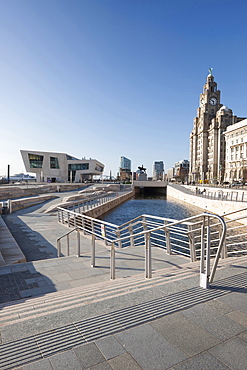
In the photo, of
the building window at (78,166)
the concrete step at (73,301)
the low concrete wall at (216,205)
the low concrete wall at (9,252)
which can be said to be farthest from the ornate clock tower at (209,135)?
the concrete step at (73,301)

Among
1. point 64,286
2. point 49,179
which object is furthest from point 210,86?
point 64,286

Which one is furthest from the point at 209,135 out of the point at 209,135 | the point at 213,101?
the point at 213,101

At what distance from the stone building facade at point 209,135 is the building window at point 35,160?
63.4 m

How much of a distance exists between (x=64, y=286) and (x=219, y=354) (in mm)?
4246

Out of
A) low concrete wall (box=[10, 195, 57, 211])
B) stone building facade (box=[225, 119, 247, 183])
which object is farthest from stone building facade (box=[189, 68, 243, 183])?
low concrete wall (box=[10, 195, 57, 211])

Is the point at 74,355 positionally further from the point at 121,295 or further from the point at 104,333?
the point at 121,295

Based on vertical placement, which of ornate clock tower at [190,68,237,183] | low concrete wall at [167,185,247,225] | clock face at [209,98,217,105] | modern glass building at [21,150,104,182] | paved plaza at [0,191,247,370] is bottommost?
low concrete wall at [167,185,247,225]

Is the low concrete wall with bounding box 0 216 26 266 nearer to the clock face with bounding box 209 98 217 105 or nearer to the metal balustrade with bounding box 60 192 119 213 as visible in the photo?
the metal balustrade with bounding box 60 192 119 213

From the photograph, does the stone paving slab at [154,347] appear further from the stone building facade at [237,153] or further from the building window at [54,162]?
the building window at [54,162]

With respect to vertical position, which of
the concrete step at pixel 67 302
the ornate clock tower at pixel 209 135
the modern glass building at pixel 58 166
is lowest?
the concrete step at pixel 67 302

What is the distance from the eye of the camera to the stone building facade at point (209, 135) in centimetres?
9969

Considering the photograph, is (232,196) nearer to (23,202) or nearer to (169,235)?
(23,202)

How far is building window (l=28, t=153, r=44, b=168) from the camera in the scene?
262 ft

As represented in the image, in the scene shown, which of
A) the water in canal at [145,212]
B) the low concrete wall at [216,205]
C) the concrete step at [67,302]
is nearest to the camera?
the concrete step at [67,302]
